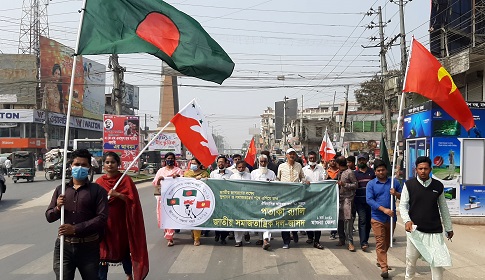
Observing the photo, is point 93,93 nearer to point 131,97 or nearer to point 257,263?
point 131,97

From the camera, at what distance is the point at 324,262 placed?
25.3ft

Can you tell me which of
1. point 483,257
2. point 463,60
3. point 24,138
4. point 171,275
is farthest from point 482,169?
point 24,138

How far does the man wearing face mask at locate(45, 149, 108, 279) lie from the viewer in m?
4.31

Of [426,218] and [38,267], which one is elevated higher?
[426,218]

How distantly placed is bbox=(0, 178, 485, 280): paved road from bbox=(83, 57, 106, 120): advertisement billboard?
57.8 m

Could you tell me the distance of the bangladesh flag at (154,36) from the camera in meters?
4.87

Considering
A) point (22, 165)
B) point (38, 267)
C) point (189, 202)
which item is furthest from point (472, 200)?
point (22, 165)

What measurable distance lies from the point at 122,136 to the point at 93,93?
42.6 metres

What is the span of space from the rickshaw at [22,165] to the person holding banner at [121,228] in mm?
25941

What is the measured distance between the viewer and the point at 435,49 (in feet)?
74.5

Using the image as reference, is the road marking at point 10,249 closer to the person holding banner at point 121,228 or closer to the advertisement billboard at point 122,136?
the person holding banner at point 121,228

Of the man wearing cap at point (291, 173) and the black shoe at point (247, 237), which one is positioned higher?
the man wearing cap at point (291, 173)

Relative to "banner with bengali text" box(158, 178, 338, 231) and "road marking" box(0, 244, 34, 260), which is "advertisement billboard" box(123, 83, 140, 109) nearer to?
"road marking" box(0, 244, 34, 260)

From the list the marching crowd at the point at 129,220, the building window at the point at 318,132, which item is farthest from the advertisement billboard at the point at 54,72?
the marching crowd at the point at 129,220
